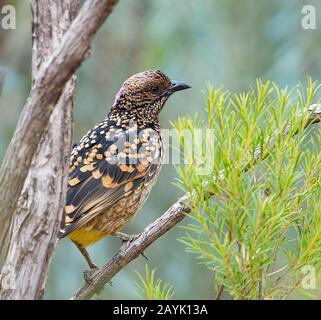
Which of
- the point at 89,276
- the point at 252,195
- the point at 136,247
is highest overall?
the point at 252,195

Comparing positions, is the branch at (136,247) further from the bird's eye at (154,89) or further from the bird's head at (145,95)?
the bird's eye at (154,89)

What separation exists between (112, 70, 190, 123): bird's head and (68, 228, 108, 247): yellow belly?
2.60 ft

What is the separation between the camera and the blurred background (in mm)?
5609

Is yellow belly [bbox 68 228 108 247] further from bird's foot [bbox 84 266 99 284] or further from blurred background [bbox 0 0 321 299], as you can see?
blurred background [bbox 0 0 321 299]

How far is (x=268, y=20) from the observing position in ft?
18.7

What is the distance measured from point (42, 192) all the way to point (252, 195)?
51cm

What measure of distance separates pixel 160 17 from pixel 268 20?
0.88 m

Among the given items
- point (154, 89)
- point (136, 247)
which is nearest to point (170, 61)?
point (154, 89)

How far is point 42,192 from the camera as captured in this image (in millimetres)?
1773

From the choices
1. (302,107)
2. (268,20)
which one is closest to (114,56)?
(268,20)

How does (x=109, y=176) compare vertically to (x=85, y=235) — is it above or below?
above

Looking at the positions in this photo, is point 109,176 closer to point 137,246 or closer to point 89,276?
point 89,276

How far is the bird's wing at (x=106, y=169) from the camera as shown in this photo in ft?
11.7
